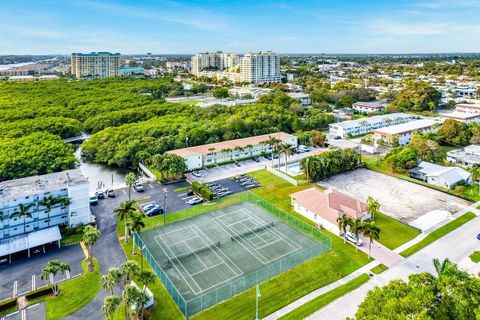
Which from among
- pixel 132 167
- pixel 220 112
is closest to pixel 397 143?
pixel 220 112

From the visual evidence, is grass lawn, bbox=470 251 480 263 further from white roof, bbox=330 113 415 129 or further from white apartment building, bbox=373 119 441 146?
white roof, bbox=330 113 415 129

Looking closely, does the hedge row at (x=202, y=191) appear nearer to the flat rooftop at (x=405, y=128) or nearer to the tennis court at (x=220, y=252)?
the tennis court at (x=220, y=252)

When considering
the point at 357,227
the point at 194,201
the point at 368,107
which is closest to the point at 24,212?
the point at 194,201

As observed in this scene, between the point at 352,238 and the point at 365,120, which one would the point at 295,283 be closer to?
the point at 352,238

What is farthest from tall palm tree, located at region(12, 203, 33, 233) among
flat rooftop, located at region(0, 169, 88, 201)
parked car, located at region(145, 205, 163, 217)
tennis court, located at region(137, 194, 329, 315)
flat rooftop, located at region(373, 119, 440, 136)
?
flat rooftop, located at region(373, 119, 440, 136)

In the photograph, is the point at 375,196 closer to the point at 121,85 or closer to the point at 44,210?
the point at 44,210

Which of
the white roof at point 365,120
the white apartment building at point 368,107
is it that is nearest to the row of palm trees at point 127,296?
the white roof at point 365,120
